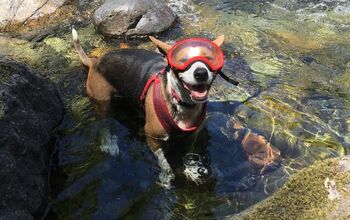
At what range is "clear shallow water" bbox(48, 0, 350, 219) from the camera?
4.41 meters

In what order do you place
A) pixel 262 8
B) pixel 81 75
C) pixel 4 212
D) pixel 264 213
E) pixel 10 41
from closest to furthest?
pixel 264 213 → pixel 4 212 → pixel 81 75 → pixel 10 41 → pixel 262 8

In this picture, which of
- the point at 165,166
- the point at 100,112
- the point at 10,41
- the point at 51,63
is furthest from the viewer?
the point at 10,41

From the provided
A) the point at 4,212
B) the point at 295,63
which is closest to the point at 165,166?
the point at 4,212

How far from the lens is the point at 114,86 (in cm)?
521

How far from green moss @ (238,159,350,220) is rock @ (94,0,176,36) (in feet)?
16.7

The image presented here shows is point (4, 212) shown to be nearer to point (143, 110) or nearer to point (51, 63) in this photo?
point (143, 110)

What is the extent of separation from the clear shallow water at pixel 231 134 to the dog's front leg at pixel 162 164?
89mm

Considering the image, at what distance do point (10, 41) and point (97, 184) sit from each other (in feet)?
12.9

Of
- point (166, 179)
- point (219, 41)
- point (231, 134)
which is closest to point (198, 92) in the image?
point (219, 41)

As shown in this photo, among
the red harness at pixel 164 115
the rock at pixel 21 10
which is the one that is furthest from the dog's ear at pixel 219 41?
the rock at pixel 21 10

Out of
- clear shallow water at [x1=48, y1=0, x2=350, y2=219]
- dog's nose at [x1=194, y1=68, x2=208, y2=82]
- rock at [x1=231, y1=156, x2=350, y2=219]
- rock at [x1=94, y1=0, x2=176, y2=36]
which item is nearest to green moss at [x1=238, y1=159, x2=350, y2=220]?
rock at [x1=231, y1=156, x2=350, y2=219]

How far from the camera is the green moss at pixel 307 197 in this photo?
240 cm

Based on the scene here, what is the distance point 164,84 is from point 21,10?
4.73 m

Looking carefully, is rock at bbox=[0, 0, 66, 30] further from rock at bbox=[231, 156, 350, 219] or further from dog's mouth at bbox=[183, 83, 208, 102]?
rock at bbox=[231, 156, 350, 219]
